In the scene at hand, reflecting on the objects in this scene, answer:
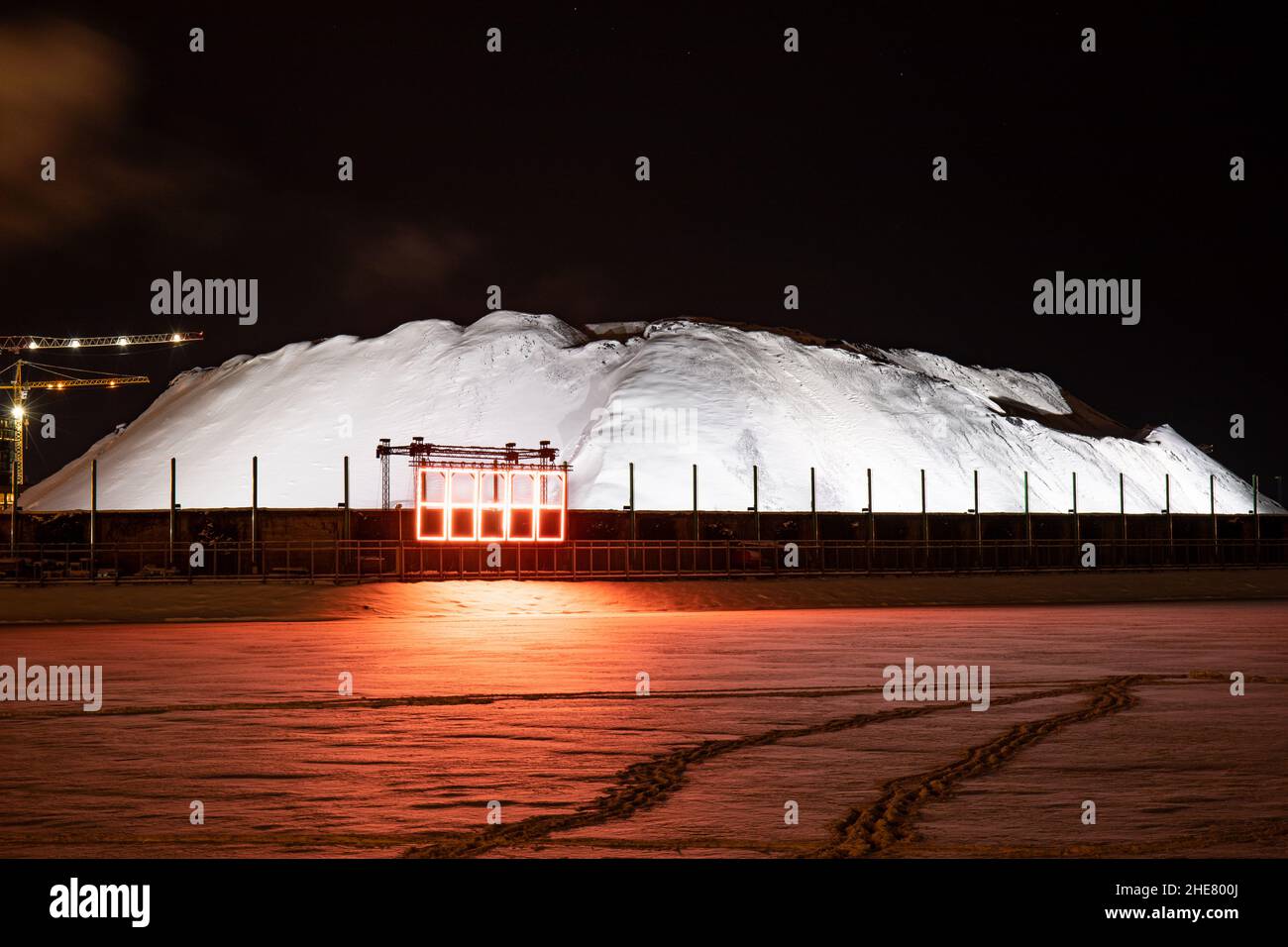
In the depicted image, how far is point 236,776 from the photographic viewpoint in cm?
986

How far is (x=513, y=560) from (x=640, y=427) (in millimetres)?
34214

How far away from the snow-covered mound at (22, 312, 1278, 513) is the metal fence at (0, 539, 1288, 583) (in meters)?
21.9

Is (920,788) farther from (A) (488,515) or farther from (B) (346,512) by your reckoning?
(A) (488,515)

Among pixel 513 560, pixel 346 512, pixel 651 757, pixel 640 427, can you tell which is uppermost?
pixel 640 427

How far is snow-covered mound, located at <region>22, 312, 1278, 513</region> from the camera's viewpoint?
8138 centimetres

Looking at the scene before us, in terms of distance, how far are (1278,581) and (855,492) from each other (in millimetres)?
31992

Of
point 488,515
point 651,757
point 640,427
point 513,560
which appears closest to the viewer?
point 651,757

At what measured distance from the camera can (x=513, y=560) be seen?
5075 centimetres

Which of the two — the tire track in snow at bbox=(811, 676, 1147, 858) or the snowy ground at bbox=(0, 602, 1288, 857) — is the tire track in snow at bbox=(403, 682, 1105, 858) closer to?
the snowy ground at bbox=(0, 602, 1288, 857)

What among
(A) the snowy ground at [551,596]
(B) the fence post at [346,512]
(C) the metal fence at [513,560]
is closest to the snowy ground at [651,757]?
→ (A) the snowy ground at [551,596]

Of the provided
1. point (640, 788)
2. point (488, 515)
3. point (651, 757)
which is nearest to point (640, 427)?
point (488, 515)

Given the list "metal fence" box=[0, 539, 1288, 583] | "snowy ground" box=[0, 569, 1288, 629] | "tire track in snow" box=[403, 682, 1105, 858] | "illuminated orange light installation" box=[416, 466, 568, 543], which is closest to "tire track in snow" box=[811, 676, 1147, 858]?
"tire track in snow" box=[403, 682, 1105, 858]
